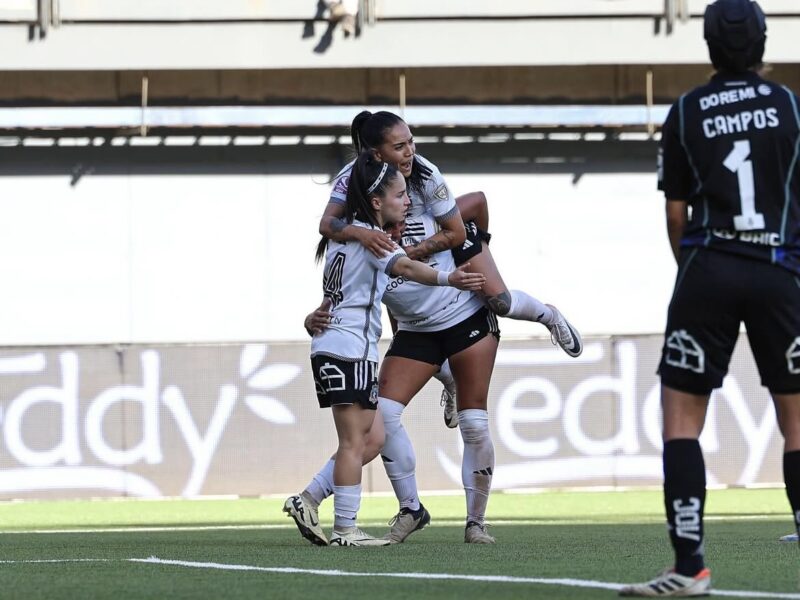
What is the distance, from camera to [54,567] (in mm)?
6789

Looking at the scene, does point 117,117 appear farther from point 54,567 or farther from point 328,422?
point 54,567

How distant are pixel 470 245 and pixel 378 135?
1.02 m

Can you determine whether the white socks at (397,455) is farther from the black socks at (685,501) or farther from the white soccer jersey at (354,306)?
the black socks at (685,501)

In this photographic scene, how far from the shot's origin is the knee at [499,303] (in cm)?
858

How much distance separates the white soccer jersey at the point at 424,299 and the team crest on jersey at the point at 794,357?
3511 mm

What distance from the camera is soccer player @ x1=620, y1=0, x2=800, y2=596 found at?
4930 mm

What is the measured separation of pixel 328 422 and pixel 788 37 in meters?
9.65

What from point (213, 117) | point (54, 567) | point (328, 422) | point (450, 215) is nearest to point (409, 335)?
point (450, 215)

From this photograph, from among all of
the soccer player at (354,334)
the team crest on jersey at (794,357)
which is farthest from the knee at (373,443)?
the team crest on jersey at (794,357)

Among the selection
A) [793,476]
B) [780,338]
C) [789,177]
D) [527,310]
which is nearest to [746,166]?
[789,177]

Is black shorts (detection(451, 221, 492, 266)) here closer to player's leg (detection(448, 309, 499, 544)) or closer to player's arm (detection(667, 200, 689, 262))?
player's leg (detection(448, 309, 499, 544))

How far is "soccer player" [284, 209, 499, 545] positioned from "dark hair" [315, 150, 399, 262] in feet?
1.96

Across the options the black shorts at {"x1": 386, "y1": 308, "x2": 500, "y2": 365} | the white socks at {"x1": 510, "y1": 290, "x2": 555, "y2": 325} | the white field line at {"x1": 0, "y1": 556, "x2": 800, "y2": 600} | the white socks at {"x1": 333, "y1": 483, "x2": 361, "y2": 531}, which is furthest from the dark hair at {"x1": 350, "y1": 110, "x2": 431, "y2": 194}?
the white field line at {"x1": 0, "y1": 556, "x2": 800, "y2": 600}

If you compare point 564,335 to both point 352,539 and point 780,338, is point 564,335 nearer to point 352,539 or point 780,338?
point 352,539
